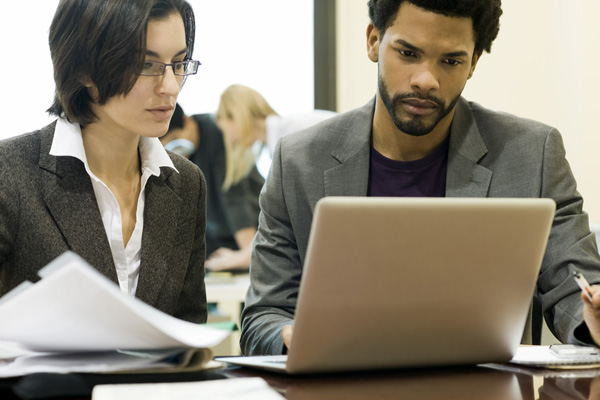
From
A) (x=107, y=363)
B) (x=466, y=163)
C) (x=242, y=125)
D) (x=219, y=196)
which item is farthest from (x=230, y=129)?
(x=107, y=363)

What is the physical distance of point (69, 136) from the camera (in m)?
1.53

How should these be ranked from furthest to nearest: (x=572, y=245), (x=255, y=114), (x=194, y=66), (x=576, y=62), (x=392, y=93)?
(x=255, y=114) < (x=576, y=62) < (x=194, y=66) < (x=392, y=93) < (x=572, y=245)

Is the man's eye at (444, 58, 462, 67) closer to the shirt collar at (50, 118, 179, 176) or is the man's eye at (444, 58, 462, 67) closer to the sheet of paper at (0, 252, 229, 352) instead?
the shirt collar at (50, 118, 179, 176)

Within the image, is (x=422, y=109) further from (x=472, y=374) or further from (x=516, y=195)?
(x=472, y=374)

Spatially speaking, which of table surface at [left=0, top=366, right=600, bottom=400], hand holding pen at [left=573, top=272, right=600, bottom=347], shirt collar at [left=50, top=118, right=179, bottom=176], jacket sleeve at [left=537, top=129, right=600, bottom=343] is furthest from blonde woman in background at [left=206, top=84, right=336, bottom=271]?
table surface at [left=0, top=366, right=600, bottom=400]

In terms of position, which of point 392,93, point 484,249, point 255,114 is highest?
point 392,93

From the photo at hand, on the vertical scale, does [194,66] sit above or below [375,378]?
above

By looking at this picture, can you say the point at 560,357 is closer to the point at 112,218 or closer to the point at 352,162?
the point at 352,162

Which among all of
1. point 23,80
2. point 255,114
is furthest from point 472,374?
point 23,80

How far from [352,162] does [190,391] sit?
0.89 meters

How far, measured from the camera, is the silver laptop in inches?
32.6

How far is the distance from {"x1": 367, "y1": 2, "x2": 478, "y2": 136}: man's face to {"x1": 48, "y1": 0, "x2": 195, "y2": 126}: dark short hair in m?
0.48

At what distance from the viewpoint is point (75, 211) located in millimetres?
1467

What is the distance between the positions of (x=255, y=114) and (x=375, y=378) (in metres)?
3.11
